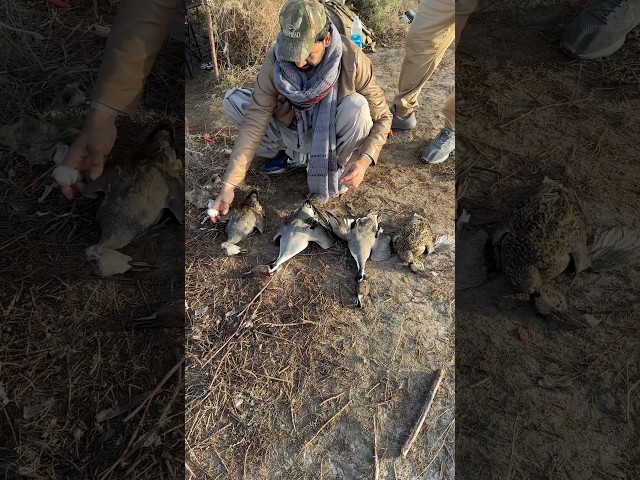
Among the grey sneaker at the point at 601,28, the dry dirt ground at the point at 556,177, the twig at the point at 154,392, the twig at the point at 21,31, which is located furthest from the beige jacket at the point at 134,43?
the grey sneaker at the point at 601,28

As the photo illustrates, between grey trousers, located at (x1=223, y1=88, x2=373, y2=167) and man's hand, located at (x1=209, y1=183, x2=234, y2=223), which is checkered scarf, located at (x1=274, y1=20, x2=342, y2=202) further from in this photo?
man's hand, located at (x1=209, y1=183, x2=234, y2=223)

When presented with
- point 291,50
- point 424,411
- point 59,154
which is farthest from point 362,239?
point 59,154

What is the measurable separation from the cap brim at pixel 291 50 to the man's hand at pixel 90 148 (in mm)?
1999

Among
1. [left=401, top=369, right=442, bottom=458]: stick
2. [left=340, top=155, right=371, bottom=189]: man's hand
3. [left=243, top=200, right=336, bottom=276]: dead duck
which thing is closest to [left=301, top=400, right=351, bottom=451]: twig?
[left=401, top=369, right=442, bottom=458]: stick

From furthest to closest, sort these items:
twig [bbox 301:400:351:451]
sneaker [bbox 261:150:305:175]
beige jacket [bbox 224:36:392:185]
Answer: sneaker [bbox 261:150:305:175], beige jacket [bbox 224:36:392:185], twig [bbox 301:400:351:451]

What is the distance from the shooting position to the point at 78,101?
0.88 m

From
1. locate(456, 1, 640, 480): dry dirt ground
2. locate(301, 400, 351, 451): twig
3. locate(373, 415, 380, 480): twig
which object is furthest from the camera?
locate(301, 400, 351, 451): twig

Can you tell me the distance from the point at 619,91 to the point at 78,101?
1.19 meters

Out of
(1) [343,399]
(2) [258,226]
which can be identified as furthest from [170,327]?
(2) [258,226]

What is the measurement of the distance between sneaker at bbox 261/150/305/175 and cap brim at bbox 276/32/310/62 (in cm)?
123

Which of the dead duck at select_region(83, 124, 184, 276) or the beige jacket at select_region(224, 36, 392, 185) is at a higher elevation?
the dead duck at select_region(83, 124, 184, 276)

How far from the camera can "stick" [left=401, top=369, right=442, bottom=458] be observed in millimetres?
2516

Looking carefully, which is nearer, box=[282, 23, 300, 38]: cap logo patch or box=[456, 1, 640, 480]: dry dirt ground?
box=[456, 1, 640, 480]: dry dirt ground

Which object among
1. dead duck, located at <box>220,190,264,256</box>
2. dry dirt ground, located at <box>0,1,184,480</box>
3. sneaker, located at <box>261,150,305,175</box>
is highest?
dry dirt ground, located at <box>0,1,184,480</box>
